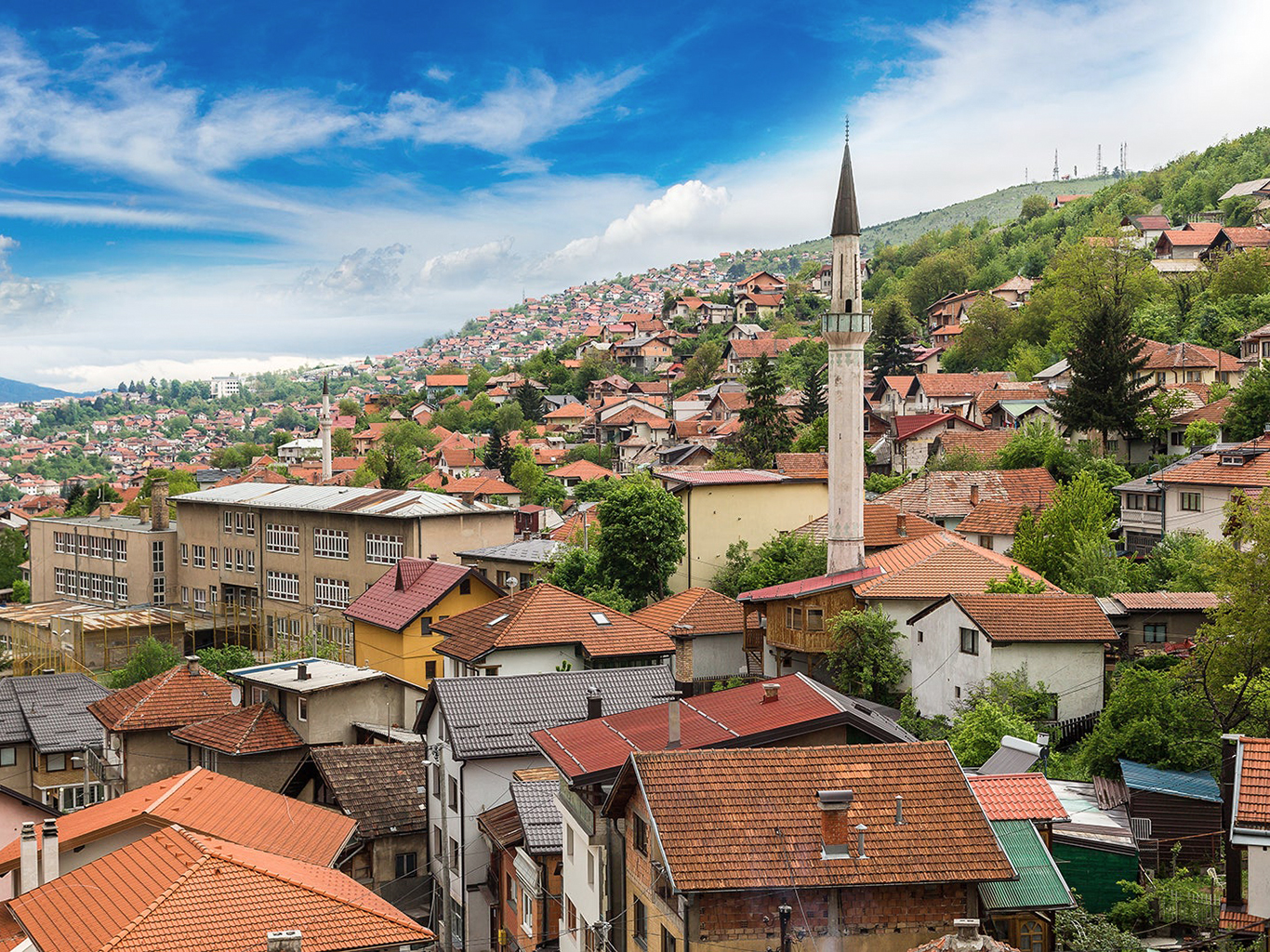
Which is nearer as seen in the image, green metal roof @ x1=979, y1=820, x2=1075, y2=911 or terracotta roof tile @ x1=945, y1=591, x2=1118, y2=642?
green metal roof @ x1=979, y1=820, x2=1075, y2=911

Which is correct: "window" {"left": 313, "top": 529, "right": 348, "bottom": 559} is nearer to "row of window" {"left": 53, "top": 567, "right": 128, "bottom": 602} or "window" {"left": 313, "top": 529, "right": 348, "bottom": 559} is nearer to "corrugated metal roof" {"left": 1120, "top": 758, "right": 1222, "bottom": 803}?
"row of window" {"left": 53, "top": 567, "right": 128, "bottom": 602}

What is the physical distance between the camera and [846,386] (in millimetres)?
37625

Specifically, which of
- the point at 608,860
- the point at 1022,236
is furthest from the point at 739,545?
the point at 1022,236

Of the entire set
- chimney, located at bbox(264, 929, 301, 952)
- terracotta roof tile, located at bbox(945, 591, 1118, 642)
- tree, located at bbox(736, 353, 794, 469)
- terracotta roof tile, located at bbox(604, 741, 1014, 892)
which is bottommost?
chimney, located at bbox(264, 929, 301, 952)

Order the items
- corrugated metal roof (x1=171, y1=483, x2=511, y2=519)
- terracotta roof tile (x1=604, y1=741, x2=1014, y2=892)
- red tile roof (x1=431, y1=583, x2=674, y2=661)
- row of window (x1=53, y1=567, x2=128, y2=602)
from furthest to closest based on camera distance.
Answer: row of window (x1=53, y1=567, x2=128, y2=602) → corrugated metal roof (x1=171, y1=483, x2=511, y2=519) → red tile roof (x1=431, y1=583, x2=674, y2=661) → terracotta roof tile (x1=604, y1=741, x2=1014, y2=892)

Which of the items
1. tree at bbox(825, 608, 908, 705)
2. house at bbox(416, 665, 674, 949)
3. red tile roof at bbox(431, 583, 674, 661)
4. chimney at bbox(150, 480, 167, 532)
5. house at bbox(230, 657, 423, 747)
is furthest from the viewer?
chimney at bbox(150, 480, 167, 532)

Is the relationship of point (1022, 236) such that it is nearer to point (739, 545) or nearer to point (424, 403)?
point (424, 403)

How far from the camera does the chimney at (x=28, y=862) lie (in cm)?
1897

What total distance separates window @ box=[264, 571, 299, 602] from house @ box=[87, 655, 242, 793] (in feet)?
66.1

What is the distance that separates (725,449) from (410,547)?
21333 millimetres

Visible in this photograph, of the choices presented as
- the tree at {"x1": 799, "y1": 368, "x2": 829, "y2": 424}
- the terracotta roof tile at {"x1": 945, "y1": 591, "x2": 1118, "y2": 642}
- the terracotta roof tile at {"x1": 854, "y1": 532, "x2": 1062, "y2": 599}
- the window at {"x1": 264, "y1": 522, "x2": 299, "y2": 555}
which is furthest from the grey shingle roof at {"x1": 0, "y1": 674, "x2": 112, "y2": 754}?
the tree at {"x1": 799, "y1": 368, "x2": 829, "y2": 424}

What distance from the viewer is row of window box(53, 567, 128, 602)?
64812 mm

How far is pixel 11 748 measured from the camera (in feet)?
120

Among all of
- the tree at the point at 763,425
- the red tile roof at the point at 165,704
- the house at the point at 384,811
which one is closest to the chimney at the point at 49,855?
the house at the point at 384,811
